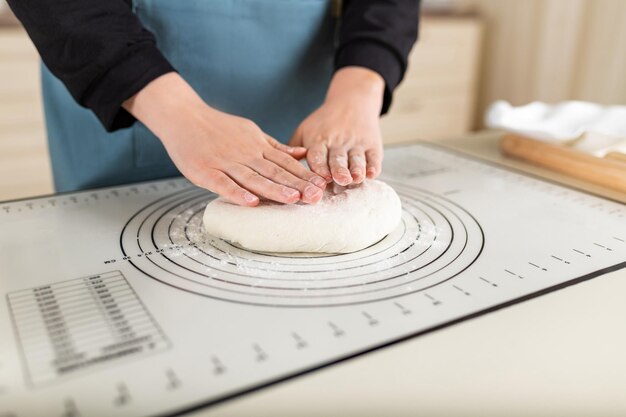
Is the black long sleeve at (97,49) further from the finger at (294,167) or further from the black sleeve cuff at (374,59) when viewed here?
the black sleeve cuff at (374,59)

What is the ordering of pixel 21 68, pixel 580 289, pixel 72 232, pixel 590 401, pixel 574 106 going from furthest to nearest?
pixel 21 68
pixel 574 106
pixel 72 232
pixel 580 289
pixel 590 401

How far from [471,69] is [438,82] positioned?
0.16m

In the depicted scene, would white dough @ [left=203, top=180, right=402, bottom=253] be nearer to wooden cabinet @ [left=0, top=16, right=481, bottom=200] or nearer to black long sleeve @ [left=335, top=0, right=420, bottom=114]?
black long sleeve @ [left=335, top=0, right=420, bottom=114]

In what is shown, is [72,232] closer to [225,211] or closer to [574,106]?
[225,211]

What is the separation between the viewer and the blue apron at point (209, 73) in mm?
836

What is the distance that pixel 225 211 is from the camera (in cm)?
57

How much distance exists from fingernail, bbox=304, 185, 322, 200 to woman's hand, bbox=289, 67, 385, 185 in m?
0.05

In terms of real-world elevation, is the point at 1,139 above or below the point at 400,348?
below

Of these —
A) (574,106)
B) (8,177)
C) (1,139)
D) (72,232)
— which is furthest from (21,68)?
(574,106)

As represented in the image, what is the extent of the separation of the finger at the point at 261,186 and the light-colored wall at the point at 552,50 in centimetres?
131

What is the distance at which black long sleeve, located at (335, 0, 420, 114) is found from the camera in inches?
34.1

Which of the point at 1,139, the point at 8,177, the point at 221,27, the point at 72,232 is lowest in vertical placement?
the point at 8,177

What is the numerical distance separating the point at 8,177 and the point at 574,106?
155 centimetres

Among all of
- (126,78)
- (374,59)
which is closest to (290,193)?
(126,78)
